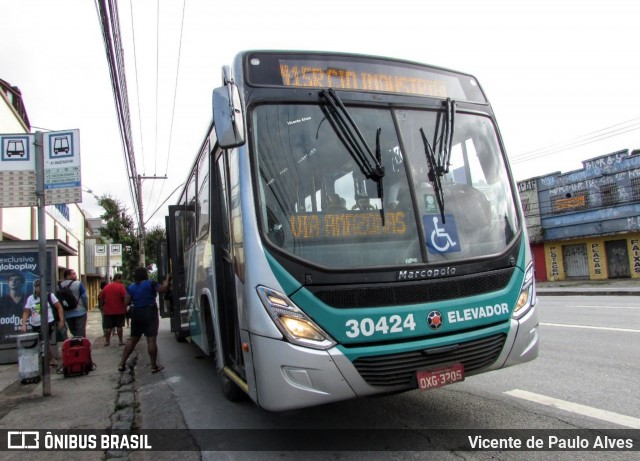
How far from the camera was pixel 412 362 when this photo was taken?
3424mm

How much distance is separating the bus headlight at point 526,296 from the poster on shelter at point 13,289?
28.0ft

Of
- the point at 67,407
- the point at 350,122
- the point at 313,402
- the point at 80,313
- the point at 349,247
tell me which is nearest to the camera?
the point at 313,402

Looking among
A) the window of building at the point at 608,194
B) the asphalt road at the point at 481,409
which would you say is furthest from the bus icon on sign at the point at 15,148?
the window of building at the point at 608,194

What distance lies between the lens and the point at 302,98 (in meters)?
3.82

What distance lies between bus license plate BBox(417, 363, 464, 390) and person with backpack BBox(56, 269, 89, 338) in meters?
7.65

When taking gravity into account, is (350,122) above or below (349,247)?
above

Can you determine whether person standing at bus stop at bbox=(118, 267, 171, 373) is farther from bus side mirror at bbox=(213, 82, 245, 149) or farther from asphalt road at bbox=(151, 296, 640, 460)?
bus side mirror at bbox=(213, 82, 245, 149)

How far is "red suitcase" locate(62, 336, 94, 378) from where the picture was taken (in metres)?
7.41

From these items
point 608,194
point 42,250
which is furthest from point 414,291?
point 608,194

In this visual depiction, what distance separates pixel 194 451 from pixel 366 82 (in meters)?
3.49

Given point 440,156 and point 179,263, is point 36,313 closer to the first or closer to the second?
point 179,263

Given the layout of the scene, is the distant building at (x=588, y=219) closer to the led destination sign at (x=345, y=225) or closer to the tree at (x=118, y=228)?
the led destination sign at (x=345, y=225)

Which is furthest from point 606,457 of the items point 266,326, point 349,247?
point 266,326

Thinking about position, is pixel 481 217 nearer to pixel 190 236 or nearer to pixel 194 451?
pixel 194 451
